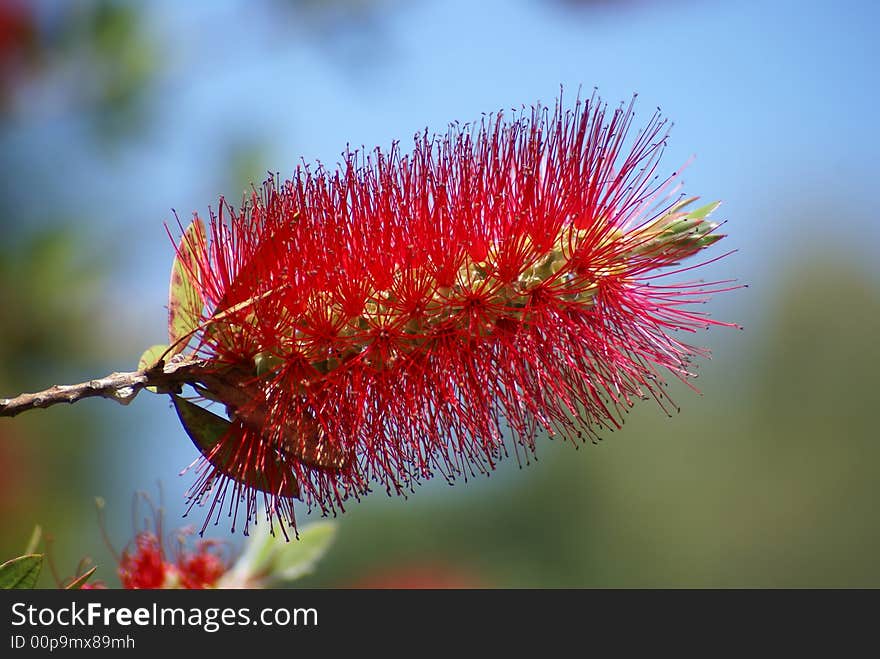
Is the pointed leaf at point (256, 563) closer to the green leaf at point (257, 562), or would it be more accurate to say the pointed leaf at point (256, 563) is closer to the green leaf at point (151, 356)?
the green leaf at point (257, 562)

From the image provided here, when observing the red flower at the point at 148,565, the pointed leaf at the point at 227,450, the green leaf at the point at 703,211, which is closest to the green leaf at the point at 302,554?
the red flower at the point at 148,565

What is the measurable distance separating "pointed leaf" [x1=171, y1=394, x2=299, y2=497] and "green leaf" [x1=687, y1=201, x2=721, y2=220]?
0.87m

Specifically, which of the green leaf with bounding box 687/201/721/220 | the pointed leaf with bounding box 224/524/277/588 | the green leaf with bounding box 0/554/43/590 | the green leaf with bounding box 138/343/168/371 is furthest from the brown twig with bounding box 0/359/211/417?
the green leaf with bounding box 687/201/721/220

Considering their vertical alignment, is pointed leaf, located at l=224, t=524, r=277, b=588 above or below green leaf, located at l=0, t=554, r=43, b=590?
above

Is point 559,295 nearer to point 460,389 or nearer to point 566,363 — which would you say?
point 566,363

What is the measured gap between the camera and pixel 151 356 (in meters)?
1.62

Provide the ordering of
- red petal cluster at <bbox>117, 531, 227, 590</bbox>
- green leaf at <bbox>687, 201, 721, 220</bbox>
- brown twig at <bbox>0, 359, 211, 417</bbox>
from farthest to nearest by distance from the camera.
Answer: red petal cluster at <bbox>117, 531, 227, 590</bbox>, green leaf at <bbox>687, 201, 721, 220</bbox>, brown twig at <bbox>0, 359, 211, 417</bbox>

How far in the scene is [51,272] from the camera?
3812 millimetres

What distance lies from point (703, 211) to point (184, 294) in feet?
3.15

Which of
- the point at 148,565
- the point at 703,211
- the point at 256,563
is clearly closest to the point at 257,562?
the point at 256,563

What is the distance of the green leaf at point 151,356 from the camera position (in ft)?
5.27

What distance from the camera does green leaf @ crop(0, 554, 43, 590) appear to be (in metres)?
1.41

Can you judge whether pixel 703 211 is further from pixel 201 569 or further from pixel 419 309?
pixel 201 569

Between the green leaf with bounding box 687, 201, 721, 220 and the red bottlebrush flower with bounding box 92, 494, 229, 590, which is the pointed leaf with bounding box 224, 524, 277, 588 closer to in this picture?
the red bottlebrush flower with bounding box 92, 494, 229, 590
